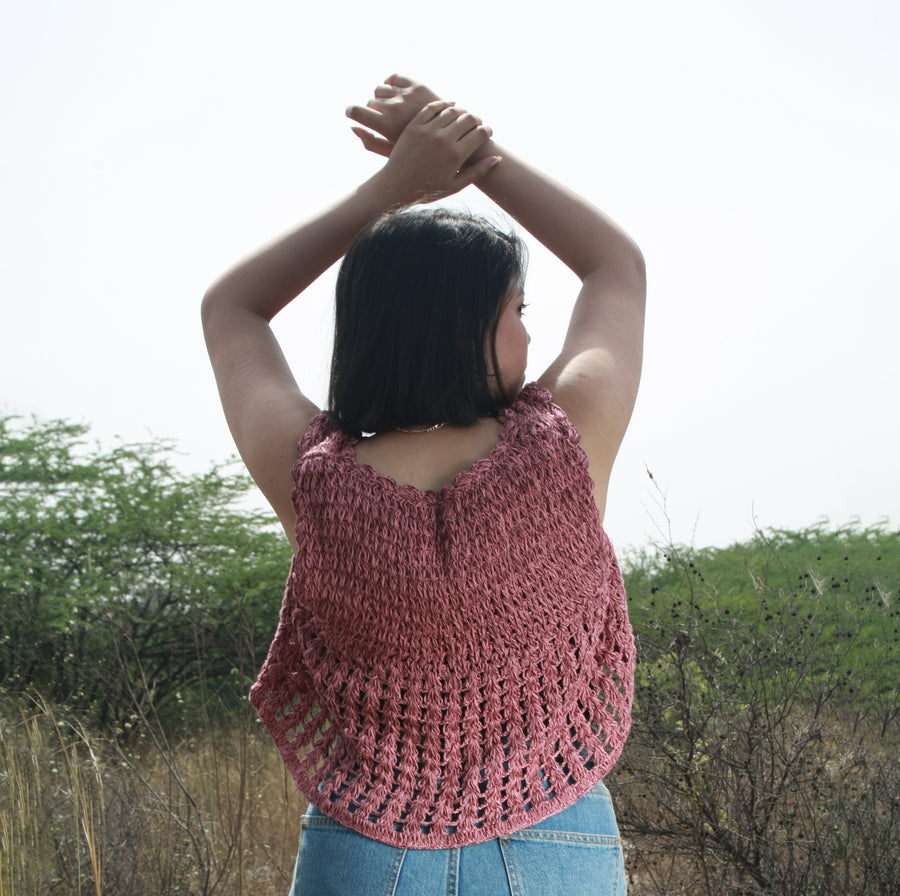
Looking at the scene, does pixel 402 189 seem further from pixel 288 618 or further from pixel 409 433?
pixel 288 618

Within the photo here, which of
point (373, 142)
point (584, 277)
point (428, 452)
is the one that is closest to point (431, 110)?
point (373, 142)

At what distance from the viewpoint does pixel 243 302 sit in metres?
1.50

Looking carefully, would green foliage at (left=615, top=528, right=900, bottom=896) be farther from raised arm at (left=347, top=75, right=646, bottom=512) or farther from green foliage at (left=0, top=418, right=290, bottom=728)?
green foliage at (left=0, top=418, right=290, bottom=728)

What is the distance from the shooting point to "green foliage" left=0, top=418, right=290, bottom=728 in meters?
6.25

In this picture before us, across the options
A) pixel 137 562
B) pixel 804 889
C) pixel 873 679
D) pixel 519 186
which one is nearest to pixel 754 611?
pixel 873 679

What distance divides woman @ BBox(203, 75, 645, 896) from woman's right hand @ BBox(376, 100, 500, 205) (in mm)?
258

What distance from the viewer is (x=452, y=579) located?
3.74 ft

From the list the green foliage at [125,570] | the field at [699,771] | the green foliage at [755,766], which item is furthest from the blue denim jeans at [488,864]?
the green foliage at [125,570]

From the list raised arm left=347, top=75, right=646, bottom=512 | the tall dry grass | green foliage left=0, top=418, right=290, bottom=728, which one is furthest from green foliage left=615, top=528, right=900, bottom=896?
green foliage left=0, top=418, right=290, bottom=728

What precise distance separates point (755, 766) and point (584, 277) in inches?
80.0

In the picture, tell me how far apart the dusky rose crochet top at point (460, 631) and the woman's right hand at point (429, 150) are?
47 cm

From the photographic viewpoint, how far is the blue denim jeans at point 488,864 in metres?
1.08

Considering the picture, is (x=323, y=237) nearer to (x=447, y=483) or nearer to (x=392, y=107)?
(x=392, y=107)

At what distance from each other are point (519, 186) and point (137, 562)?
20.2 feet
